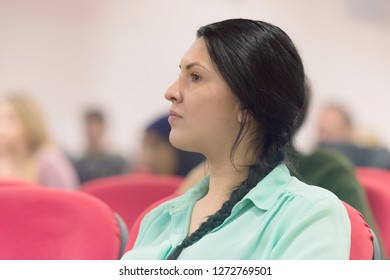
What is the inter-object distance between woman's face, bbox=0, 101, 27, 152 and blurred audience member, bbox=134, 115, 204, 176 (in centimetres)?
53

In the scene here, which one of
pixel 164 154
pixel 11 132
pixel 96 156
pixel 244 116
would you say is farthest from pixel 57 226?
pixel 96 156

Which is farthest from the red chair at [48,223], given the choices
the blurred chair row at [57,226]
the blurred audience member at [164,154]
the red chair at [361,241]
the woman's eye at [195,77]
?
the blurred audience member at [164,154]

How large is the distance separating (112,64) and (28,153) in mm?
2373

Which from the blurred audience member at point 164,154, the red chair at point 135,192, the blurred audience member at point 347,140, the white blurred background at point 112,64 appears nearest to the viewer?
the red chair at point 135,192

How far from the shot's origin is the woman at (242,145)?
4.26 feet

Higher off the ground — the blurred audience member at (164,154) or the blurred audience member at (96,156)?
the blurred audience member at (164,154)

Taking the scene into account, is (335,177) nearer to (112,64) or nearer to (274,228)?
(274,228)

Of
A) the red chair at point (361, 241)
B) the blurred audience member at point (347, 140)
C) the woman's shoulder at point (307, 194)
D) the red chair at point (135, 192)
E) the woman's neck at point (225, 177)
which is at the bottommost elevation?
the blurred audience member at point (347, 140)

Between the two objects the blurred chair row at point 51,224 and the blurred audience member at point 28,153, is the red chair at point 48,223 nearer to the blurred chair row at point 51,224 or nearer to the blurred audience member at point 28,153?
the blurred chair row at point 51,224

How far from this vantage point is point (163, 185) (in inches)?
89.3

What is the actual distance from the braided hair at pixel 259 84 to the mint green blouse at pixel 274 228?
25mm

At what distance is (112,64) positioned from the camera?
5.48 m

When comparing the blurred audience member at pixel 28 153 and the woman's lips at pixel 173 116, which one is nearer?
the woman's lips at pixel 173 116
